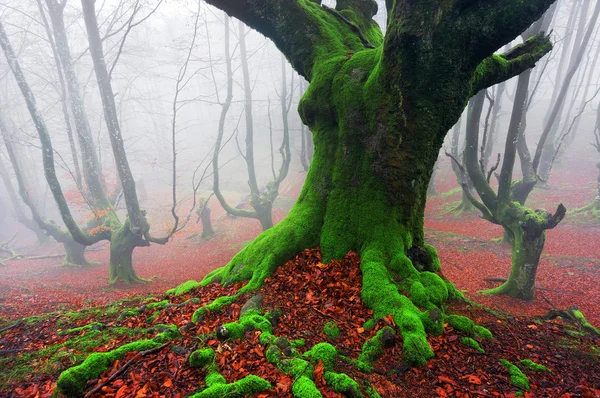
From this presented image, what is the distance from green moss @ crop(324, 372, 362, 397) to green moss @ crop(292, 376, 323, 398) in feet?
0.53

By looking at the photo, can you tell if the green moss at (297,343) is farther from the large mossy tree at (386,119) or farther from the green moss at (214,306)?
the green moss at (214,306)

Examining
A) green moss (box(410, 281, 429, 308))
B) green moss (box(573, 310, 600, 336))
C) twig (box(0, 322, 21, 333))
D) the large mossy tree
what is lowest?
twig (box(0, 322, 21, 333))

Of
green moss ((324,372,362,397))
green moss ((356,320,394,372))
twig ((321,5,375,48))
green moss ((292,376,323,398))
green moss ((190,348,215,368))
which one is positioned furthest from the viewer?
twig ((321,5,375,48))

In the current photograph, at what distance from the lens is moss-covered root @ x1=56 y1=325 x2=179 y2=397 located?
2.24 metres

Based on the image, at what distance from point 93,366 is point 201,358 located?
2.97 ft

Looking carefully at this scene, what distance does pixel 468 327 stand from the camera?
10.6ft

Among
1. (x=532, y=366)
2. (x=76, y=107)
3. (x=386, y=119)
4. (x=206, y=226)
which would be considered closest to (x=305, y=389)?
(x=532, y=366)

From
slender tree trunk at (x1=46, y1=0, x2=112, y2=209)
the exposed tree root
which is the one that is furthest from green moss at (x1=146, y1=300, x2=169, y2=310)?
slender tree trunk at (x1=46, y1=0, x2=112, y2=209)

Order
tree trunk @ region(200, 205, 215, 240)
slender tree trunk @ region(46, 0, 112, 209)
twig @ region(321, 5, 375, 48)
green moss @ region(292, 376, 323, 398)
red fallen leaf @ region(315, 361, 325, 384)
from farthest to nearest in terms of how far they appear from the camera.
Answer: tree trunk @ region(200, 205, 215, 240) → slender tree trunk @ region(46, 0, 112, 209) → twig @ region(321, 5, 375, 48) → red fallen leaf @ region(315, 361, 325, 384) → green moss @ region(292, 376, 323, 398)

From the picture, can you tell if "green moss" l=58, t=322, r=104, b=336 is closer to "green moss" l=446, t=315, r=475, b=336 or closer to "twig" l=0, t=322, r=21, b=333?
"twig" l=0, t=322, r=21, b=333

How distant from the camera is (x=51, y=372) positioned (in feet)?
8.42

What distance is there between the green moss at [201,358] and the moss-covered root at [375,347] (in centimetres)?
137

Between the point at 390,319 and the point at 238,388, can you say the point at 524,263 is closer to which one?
the point at 390,319

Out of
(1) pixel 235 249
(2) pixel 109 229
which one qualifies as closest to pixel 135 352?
(2) pixel 109 229
